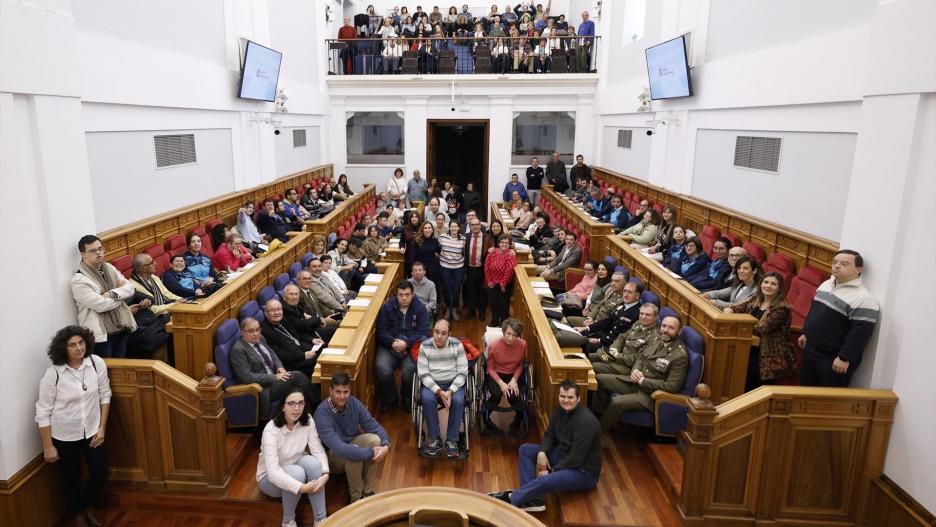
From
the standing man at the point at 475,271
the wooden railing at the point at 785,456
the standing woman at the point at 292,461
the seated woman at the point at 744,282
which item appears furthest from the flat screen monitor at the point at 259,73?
the wooden railing at the point at 785,456

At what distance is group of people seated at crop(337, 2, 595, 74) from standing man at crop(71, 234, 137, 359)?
10901 mm

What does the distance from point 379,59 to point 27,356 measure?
12157mm

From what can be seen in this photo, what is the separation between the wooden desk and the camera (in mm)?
2787

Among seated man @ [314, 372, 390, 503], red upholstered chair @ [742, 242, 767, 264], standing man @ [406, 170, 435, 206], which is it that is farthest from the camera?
standing man @ [406, 170, 435, 206]

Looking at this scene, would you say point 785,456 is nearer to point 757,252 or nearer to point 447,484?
point 447,484

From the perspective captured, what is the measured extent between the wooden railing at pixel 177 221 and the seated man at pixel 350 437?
127 inches

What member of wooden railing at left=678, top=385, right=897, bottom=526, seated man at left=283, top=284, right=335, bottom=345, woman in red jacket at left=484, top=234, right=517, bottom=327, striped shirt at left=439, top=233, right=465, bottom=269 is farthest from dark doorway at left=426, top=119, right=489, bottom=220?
wooden railing at left=678, top=385, right=897, bottom=526

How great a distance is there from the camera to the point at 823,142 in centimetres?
563

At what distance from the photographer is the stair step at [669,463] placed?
13.2 feet

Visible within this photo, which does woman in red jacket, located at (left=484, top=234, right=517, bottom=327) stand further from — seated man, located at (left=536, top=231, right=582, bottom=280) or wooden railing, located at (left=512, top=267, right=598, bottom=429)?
seated man, located at (left=536, top=231, right=582, bottom=280)

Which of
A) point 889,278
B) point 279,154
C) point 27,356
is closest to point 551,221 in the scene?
point 279,154

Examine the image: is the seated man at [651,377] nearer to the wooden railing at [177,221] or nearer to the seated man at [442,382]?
the seated man at [442,382]

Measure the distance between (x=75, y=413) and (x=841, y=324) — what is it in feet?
15.8

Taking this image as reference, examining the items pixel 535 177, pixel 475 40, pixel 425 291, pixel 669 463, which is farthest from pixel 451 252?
pixel 475 40
